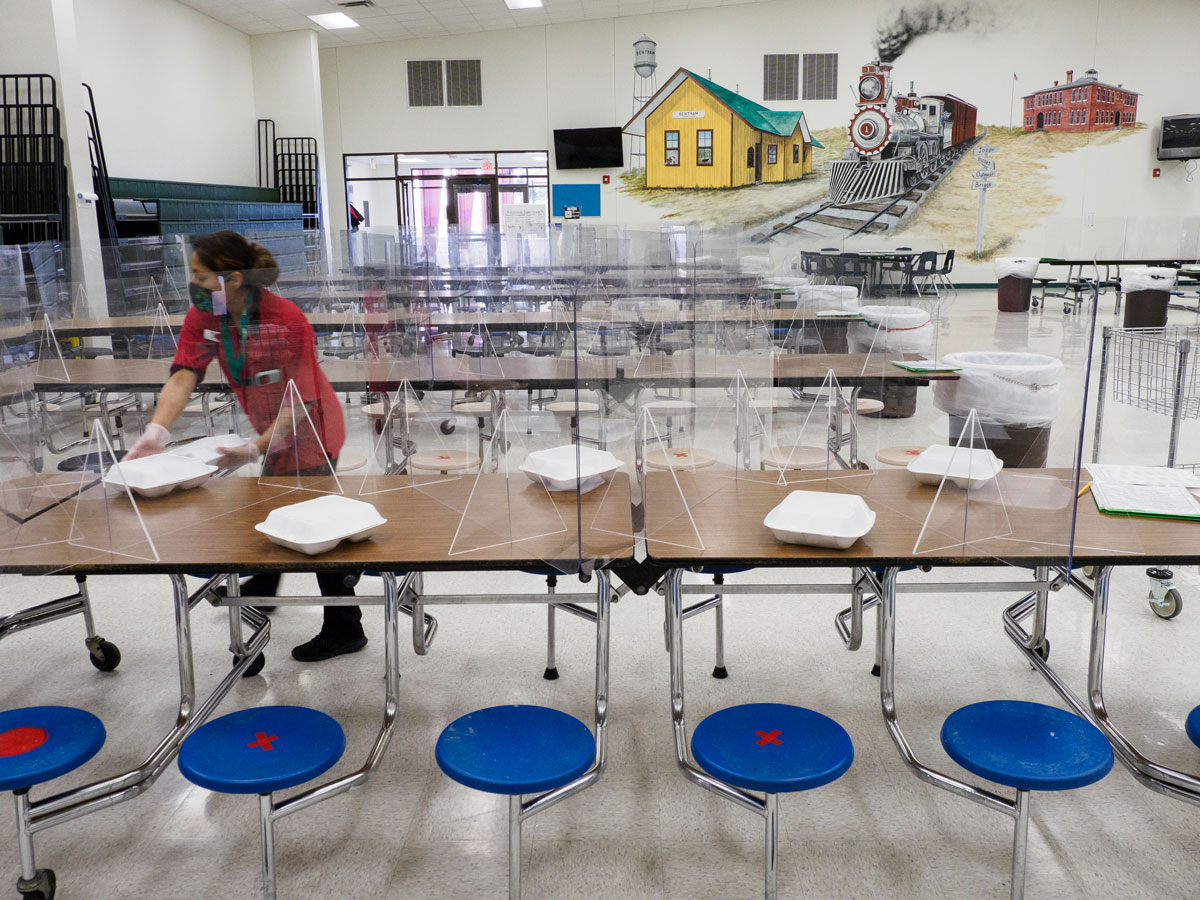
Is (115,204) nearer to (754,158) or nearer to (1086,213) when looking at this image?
(754,158)

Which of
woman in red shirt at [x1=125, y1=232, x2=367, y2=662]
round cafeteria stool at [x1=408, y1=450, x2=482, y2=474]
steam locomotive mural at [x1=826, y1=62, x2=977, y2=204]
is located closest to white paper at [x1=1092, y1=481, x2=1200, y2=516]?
round cafeteria stool at [x1=408, y1=450, x2=482, y2=474]

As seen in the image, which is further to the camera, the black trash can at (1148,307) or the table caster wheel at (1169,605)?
the black trash can at (1148,307)

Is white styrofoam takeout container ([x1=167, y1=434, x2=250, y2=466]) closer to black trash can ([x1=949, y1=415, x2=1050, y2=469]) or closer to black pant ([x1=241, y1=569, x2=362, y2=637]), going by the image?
black pant ([x1=241, y1=569, x2=362, y2=637])

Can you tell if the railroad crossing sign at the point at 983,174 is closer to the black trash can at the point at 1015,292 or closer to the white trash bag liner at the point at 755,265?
the black trash can at the point at 1015,292

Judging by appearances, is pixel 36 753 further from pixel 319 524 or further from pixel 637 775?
pixel 637 775

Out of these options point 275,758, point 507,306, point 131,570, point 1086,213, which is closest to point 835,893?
point 275,758

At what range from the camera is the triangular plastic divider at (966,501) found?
202 cm

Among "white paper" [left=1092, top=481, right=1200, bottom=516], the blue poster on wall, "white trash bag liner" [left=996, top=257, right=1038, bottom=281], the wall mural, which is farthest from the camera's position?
the blue poster on wall

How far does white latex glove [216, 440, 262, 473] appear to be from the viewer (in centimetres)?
257

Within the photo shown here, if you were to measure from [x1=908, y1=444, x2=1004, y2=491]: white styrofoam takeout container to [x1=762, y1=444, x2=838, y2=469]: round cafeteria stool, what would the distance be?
1.12 ft

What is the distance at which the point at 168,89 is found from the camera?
436 inches

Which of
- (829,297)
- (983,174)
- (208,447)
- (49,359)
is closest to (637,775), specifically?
(208,447)

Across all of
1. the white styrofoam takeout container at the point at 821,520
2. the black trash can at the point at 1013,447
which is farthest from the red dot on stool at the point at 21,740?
the black trash can at the point at 1013,447

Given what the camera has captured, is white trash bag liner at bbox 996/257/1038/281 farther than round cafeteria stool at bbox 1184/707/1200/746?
→ Yes
